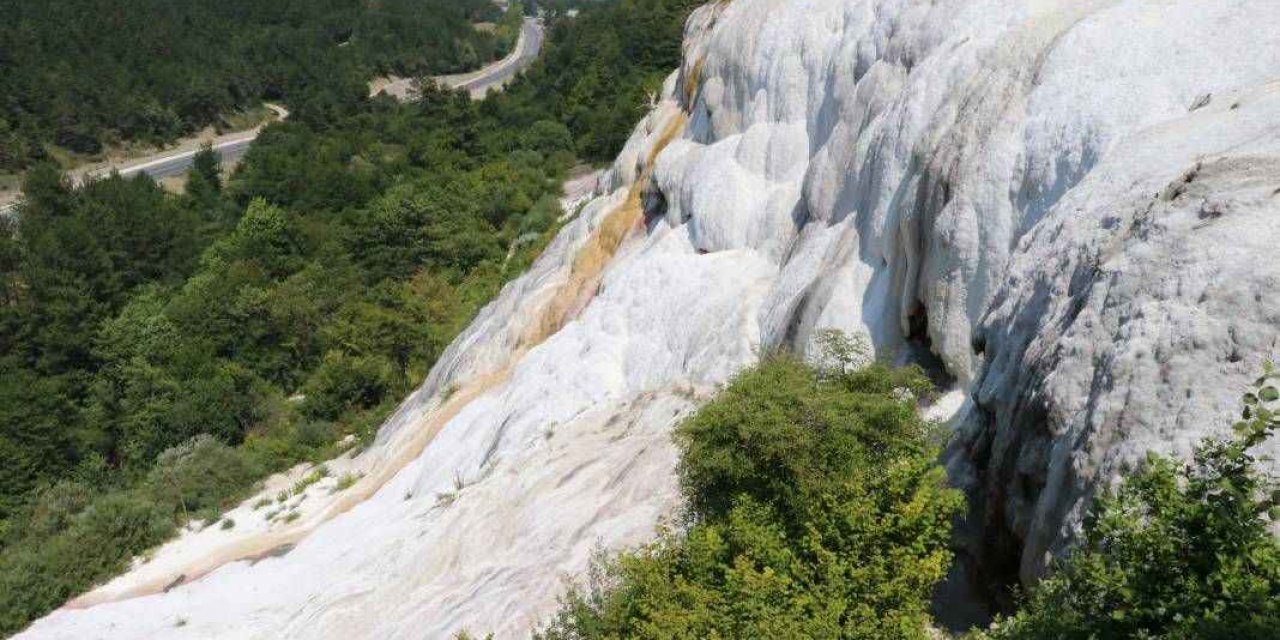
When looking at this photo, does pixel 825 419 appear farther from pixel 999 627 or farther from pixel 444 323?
pixel 444 323

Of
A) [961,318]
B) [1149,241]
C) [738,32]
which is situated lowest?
[961,318]

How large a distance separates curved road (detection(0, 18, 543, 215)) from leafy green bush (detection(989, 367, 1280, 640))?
284ft

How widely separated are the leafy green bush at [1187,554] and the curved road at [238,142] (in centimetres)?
8649

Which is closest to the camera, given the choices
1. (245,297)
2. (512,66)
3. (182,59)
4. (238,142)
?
(245,297)

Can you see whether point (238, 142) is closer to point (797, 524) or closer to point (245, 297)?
point (245, 297)

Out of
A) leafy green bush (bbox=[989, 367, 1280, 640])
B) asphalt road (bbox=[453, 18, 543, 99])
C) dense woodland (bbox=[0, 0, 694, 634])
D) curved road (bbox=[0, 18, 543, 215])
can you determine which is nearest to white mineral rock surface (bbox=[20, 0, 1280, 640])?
leafy green bush (bbox=[989, 367, 1280, 640])

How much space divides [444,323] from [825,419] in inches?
1331

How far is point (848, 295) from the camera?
15805 millimetres

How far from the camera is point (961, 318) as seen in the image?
12734 millimetres

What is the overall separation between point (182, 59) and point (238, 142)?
20.5m

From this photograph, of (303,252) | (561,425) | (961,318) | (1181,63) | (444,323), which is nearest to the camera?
(1181,63)

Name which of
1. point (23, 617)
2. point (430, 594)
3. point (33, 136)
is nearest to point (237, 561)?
point (23, 617)

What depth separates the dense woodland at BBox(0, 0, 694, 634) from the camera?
3603 centimetres

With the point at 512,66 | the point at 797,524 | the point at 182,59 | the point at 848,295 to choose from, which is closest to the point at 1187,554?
the point at 797,524
